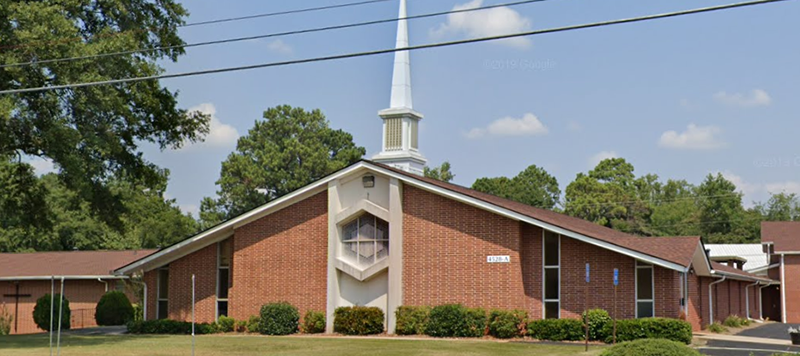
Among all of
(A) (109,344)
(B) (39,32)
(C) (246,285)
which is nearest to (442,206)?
(C) (246,285)

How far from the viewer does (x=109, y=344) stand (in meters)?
31.3

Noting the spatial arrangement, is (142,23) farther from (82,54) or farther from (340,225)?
(340,225)

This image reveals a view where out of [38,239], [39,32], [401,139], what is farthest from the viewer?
[38,239]

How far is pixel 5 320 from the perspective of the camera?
49438 mm

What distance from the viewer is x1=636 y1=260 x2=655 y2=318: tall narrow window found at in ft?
108

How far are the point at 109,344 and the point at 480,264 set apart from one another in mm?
12720

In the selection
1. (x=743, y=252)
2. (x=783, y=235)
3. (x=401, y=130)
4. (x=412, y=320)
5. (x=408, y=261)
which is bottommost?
(x=412, y=320)

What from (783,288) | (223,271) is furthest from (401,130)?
(783,288)

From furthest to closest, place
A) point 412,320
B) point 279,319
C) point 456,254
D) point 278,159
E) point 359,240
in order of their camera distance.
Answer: point 278,159
point 359,240
point 279,319
point 456,254
point 412,320

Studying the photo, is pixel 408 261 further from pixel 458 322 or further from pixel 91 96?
pixel 91 96

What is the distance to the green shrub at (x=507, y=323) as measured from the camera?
33.5 m

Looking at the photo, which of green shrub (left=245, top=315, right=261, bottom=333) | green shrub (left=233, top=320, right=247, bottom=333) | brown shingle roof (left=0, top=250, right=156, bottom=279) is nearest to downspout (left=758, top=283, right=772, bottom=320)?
green shrub (left=245, top=315, right=261, bottom=333)

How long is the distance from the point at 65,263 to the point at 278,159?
40448 mm

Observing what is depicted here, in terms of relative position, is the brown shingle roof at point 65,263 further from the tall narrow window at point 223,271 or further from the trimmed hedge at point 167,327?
the tall narrow window at point 223,271
